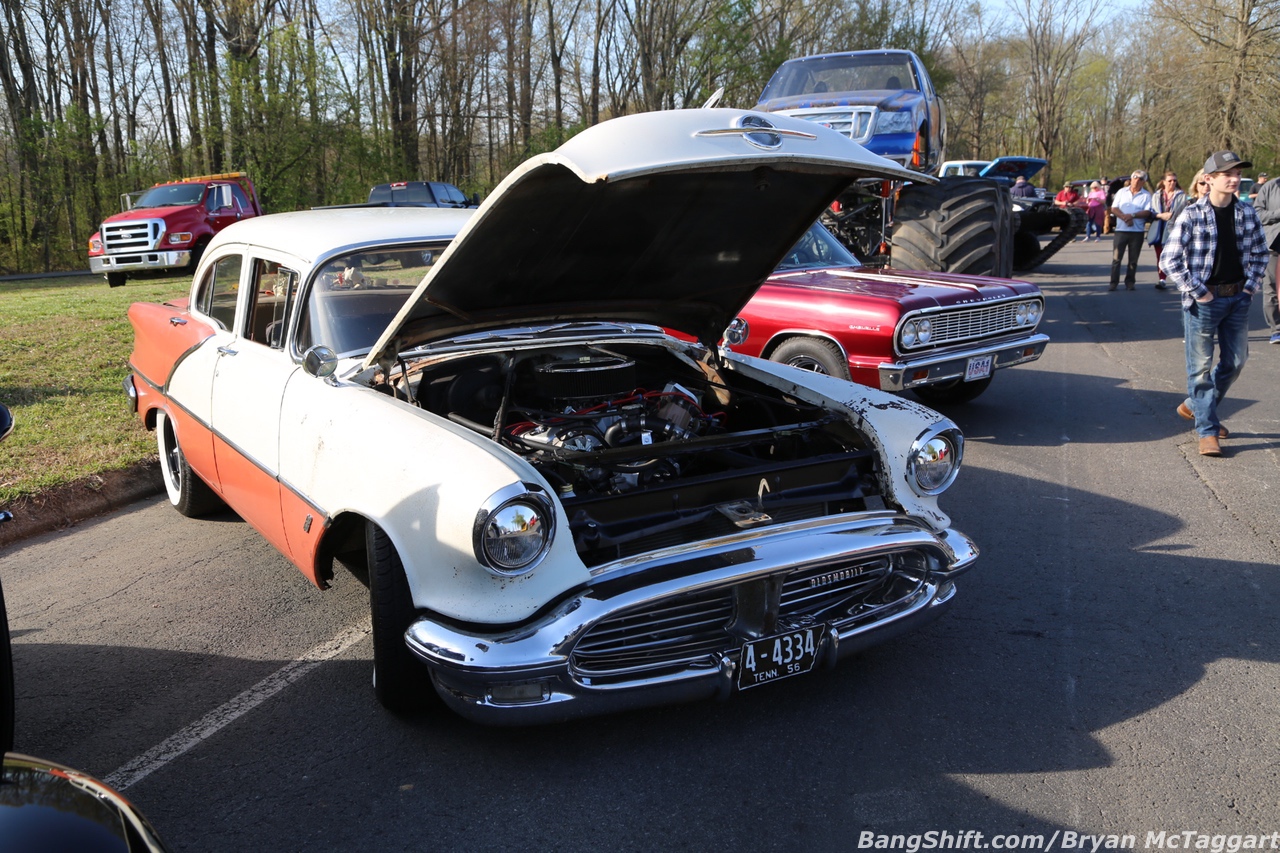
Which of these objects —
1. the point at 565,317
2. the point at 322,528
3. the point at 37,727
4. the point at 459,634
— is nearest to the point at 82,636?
the point at 37,727

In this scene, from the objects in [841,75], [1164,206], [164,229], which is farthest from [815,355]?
[164,229]

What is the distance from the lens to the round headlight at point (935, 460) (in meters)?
3.51

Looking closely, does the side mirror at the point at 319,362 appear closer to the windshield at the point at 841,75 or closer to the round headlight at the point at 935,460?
the round headlight at the point at 935,460

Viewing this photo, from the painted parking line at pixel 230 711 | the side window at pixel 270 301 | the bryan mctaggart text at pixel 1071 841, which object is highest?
the side window at pixel 270 301

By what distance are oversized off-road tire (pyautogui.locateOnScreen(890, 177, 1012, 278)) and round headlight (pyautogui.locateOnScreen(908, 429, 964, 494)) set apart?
537cm

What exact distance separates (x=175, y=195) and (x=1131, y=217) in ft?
53.1

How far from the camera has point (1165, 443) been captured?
6.43 meters

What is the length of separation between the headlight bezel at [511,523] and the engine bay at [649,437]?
0.68 ft

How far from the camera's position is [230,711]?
3.25m

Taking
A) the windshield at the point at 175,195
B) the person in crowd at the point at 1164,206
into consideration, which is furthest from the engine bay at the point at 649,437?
the windshield at the point at 175,195

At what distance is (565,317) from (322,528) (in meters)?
1.51

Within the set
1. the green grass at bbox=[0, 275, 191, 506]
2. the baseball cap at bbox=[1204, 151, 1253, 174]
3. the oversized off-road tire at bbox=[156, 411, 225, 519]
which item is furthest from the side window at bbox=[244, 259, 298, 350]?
the baseball cap at bbox=[1204, 151, 1253, 174]

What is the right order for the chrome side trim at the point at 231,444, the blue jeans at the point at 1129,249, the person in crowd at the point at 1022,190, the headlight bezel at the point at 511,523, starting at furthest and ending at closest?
the person in crowd at the point at 1022,190 < the blue jeans at the point at 1129,249 < the chrome side trim at the point at 231,444 < the headlight bezel at the point at 511,523

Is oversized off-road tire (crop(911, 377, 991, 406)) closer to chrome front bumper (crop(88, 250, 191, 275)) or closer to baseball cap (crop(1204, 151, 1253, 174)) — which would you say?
baseball cap (crop(1204, 151, 1253, 174))
